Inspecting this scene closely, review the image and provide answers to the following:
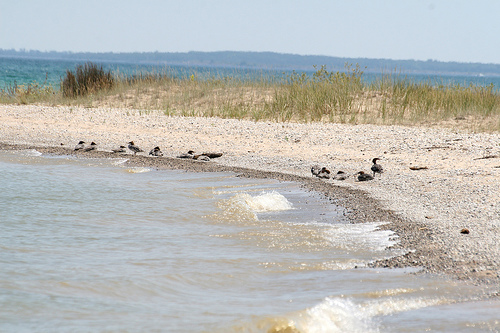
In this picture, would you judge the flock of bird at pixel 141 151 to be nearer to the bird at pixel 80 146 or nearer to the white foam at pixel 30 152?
the bird at pixel 80 146

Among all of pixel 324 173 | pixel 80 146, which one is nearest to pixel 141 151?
pixel 80 146

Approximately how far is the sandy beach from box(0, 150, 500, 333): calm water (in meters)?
0.42

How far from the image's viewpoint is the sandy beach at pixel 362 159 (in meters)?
4.50

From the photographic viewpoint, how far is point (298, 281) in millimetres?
3709

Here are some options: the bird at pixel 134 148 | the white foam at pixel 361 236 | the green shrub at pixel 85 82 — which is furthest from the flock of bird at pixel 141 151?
the green shrub at pixel 85 82

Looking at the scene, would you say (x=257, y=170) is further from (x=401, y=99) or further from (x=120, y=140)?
(x=401, y=99)

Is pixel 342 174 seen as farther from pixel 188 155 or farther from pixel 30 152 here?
pixel 30 152

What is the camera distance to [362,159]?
8711mm

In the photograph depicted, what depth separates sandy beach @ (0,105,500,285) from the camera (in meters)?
4.50

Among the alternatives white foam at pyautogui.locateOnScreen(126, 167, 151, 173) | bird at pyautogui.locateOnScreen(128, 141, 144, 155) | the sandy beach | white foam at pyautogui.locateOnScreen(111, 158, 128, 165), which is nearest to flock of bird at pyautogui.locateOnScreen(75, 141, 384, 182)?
bird at pyautogui.locateOnScreen(128, 141, 144, 155)

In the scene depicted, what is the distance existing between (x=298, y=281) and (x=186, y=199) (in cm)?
→ 277

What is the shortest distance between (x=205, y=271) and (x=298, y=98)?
1069cm

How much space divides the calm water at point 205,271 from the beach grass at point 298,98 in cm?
771

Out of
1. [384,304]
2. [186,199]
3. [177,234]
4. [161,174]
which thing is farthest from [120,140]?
[384,304]
